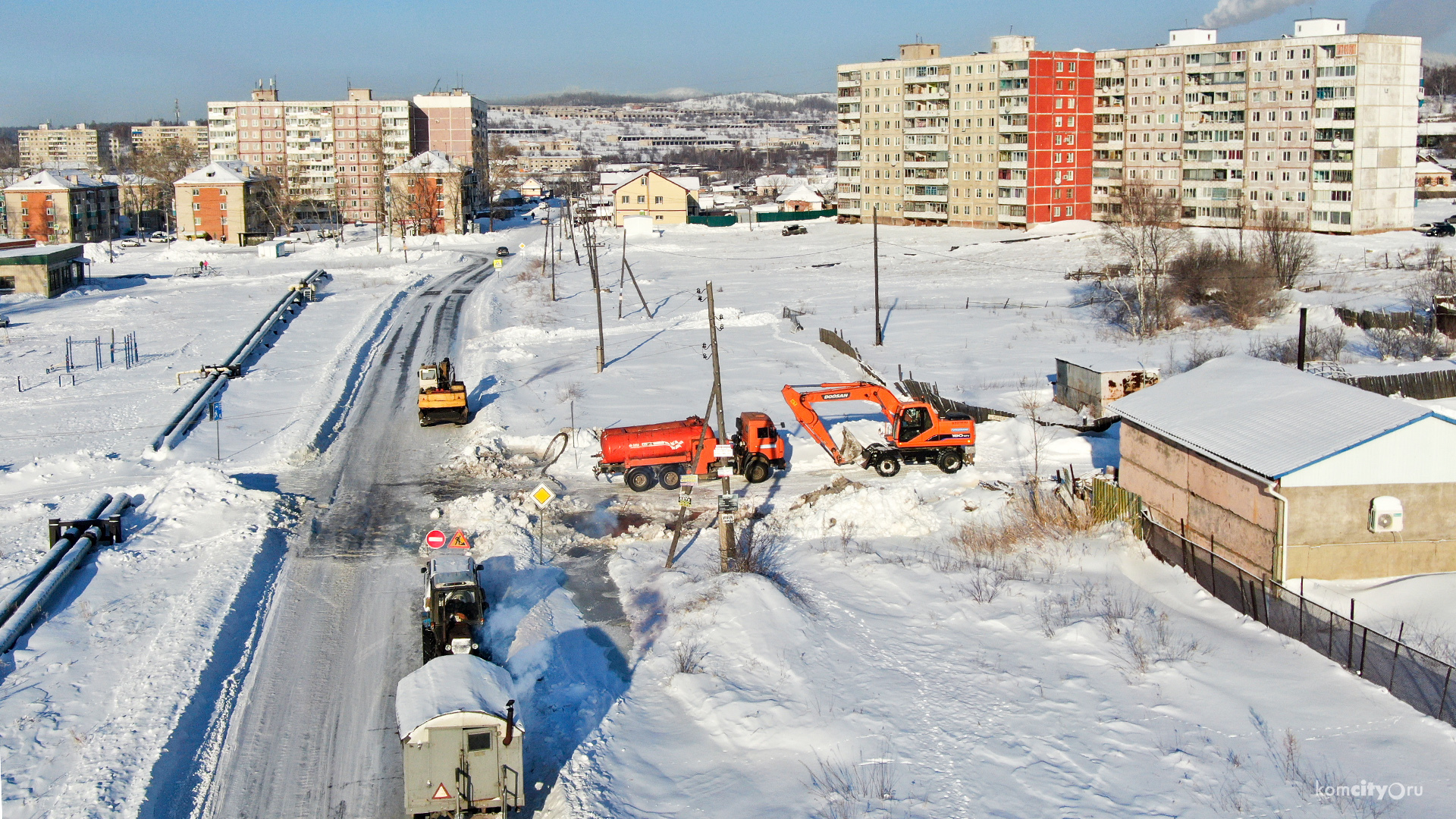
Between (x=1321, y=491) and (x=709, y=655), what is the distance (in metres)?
10.5

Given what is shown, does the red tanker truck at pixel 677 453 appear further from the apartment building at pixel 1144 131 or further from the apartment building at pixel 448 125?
the apartment building at pixel 448 125

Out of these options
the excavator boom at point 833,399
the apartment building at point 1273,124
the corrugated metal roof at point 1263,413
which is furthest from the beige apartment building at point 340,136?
the corrugated metal roof at point 1263,413

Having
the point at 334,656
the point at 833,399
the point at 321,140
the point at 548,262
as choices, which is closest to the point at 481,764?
the point at 334,656

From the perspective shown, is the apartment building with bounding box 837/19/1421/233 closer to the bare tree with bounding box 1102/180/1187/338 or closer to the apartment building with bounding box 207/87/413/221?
the bare tree with bounding box 1102/180/1187/338

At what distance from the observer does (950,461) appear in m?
28.0

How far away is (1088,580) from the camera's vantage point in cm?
2058

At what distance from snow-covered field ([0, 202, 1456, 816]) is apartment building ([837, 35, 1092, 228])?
59414mm

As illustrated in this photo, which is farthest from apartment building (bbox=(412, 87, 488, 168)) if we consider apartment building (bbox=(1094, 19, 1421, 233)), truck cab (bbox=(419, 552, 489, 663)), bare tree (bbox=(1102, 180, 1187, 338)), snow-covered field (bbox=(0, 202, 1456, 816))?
truck cab (bbox=(419, 552, 489, 663))

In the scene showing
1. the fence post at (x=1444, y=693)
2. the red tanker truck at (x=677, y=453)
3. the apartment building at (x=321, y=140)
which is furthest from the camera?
the apartment building at (x=321, y=140)

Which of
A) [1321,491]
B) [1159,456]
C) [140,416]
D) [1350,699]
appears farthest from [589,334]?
[1350,699]

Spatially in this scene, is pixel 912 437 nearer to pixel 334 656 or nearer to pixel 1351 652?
pixel 1351 652

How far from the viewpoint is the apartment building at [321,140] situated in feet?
445

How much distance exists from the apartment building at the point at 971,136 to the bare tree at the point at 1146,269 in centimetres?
3132

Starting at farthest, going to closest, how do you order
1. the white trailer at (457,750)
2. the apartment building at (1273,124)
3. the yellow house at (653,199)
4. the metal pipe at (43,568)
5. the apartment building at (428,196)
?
the yellow house at (653,199), the apartment building at (428,196), the apartment building at (1273,124), the metal pipe at (43,568), the white trailer at (457,750)
